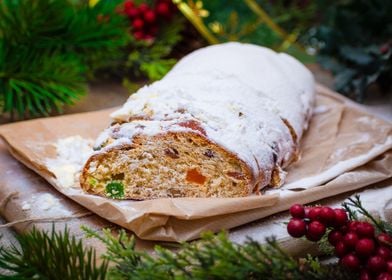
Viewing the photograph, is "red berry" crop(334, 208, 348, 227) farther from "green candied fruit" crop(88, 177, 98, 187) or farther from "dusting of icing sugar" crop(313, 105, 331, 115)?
"dusting of icing sugar" crop(313, 105, 331, 115)

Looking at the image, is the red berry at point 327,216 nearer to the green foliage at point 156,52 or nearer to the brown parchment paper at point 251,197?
the brown parchment paper at point 251,197

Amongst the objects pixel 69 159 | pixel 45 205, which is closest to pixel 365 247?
pixel 45 205

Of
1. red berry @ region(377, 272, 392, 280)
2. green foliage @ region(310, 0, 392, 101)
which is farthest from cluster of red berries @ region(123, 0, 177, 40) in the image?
red berry @ region(377, 272, 392, 280)

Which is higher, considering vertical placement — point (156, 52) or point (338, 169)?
point (156, 52)

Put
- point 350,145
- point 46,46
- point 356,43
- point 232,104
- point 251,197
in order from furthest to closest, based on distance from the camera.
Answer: point 356,43, point 46,46, point 350,145, point 232,104, point 251,197

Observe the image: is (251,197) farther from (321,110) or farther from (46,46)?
(46,46)

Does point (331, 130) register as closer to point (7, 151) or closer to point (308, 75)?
point (308, 75)

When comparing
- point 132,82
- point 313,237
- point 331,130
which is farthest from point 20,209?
point 132,82
